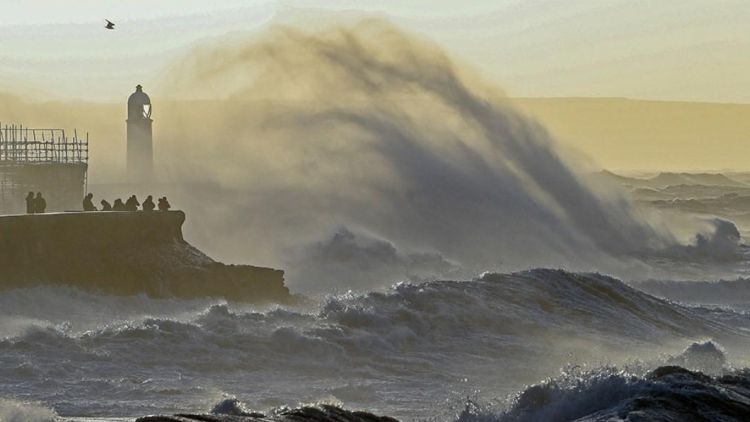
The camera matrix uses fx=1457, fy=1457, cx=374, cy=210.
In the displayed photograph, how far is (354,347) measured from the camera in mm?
19516

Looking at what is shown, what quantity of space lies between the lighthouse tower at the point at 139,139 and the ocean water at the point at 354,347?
13.0 m

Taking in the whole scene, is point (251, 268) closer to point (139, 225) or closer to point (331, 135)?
point (139, 225)

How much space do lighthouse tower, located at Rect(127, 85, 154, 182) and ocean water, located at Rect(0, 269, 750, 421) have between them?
13.0 meters

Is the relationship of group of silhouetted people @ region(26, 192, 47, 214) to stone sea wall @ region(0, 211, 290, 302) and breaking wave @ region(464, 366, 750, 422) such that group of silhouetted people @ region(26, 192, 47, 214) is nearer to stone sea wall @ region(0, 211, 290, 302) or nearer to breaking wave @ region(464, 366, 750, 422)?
stone sea wall @ region(0, 211, 290, 302)

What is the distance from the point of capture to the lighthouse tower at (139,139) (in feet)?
125

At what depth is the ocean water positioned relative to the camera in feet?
51.1

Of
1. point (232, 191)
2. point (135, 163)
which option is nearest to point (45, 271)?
point (135, 163)

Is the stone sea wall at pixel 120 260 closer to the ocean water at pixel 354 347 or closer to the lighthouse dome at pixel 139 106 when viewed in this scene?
the ocean water at pixel 354 347

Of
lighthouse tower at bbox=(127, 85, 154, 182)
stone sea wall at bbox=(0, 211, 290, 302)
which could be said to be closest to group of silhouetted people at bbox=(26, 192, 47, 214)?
stone sea wall at bbox=(0, 211, 290, 302)

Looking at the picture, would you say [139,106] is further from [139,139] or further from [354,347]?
[354,347]

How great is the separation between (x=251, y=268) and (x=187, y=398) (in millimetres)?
11122

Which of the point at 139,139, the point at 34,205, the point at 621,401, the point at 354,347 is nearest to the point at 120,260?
the point at 34,205

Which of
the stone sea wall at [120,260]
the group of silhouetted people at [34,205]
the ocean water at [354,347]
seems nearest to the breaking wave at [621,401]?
the ocean water at [354,347]

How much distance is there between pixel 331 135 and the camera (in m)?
43.8
